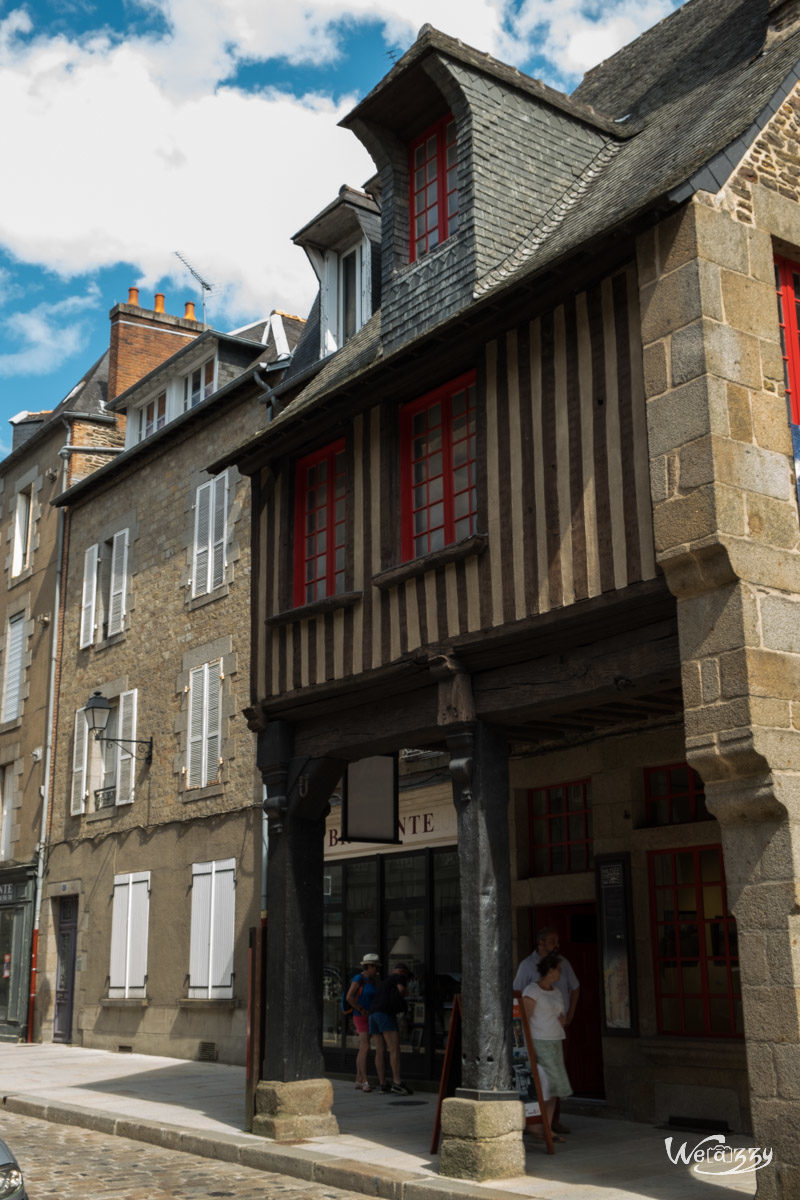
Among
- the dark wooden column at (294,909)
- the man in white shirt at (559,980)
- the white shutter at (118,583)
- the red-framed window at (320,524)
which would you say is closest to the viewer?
the man in white shirt at (559,980)

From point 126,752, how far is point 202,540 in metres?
3.25

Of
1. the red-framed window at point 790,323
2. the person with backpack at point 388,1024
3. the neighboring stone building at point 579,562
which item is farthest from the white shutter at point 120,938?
the red-framed window at point 790,323

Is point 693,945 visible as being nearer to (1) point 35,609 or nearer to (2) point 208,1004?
(2) point 208,1004

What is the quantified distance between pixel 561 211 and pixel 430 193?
1.01m

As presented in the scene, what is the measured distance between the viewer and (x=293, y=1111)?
29.1 feet

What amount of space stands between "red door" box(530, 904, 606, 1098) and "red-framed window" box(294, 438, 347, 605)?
11.0 feet

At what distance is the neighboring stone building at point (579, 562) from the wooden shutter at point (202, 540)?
5.21 meters

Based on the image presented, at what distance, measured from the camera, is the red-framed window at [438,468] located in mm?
8477

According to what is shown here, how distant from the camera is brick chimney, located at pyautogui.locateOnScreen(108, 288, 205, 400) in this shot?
20516mm

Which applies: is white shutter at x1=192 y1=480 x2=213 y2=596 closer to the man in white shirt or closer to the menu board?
the menu board

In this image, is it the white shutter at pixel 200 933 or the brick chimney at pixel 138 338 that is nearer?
the white shutter at pixel 200 933

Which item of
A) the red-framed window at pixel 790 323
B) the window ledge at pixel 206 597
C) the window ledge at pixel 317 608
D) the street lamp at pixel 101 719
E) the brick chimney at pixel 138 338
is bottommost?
the window ledge at pixel 317 608

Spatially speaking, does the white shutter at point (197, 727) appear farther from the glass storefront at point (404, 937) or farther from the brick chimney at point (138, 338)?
the brick chimney at point (138, 338)

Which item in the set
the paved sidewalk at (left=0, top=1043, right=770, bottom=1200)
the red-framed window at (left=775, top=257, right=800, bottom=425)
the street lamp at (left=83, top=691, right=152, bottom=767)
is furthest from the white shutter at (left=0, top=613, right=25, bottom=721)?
the red-framed window at (left=775, top=257, right=800, bottom=425)
